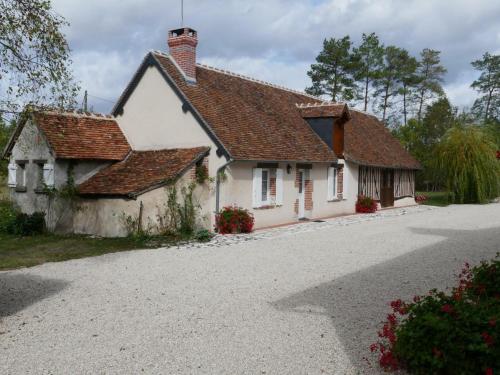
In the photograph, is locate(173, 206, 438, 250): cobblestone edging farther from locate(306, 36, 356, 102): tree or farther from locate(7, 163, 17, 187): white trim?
locate(306, 36, 356, 102): tree

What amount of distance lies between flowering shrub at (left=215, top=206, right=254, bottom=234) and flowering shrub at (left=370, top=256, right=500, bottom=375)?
10399 mm

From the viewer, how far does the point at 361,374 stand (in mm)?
4770

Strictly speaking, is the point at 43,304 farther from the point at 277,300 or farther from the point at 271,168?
the point at 271,168

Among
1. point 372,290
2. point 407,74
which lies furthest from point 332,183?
point 407,74

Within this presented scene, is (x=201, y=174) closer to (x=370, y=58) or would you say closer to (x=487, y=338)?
(x=487, y=338)

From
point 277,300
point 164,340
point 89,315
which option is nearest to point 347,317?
point 277,300

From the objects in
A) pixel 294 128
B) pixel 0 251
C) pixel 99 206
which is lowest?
pixel 0 251

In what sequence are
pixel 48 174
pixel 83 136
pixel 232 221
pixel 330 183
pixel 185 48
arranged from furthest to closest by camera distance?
pixel 330 183 → pixel 185 48 → pixel 83 136 → pixel 48 174 → pixel 232 221

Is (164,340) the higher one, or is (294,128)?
(294,128)

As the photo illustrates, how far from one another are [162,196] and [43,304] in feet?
23.7

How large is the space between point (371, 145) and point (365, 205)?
13.9 feet

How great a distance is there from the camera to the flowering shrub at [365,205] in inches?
893

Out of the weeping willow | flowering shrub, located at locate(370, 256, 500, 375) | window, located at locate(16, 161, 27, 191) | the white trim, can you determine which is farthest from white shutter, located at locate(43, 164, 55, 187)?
the weeping willow

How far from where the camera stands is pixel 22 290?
8336 millimetres
